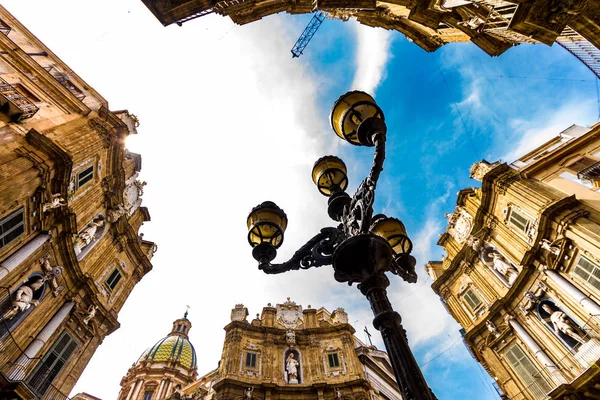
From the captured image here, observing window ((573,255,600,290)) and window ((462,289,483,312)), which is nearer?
window ((573,255,600,290))

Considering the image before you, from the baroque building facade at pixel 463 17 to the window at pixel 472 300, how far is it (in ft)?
45.9

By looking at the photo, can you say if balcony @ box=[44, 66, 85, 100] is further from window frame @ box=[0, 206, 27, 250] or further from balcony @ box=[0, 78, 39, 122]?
window frame @ box=[0, 206, 27, 250]

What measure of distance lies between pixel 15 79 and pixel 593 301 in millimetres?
27348

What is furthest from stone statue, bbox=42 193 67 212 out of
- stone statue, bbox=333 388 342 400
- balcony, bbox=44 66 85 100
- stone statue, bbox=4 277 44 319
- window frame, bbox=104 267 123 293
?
stone statue, bbox=333 388 342 400

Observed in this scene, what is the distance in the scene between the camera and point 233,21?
14.1 m

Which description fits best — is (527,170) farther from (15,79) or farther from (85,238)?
(15,79)

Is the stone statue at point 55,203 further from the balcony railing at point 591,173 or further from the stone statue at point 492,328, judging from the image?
the balcony railing at point 591,173

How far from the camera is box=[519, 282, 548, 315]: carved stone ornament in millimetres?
14789

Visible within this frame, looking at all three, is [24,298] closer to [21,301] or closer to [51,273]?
[21,301]

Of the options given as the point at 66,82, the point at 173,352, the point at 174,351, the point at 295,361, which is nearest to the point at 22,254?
the point at 66,82

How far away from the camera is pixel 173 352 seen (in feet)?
Result: 160

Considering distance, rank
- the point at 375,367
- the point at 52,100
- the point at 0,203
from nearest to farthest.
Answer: the point at 0,203 → the point at 52,100 → the point at 375,367

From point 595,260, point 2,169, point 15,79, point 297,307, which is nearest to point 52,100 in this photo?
point 15,79

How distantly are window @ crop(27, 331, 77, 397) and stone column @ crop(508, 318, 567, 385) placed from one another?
21.5 meters
